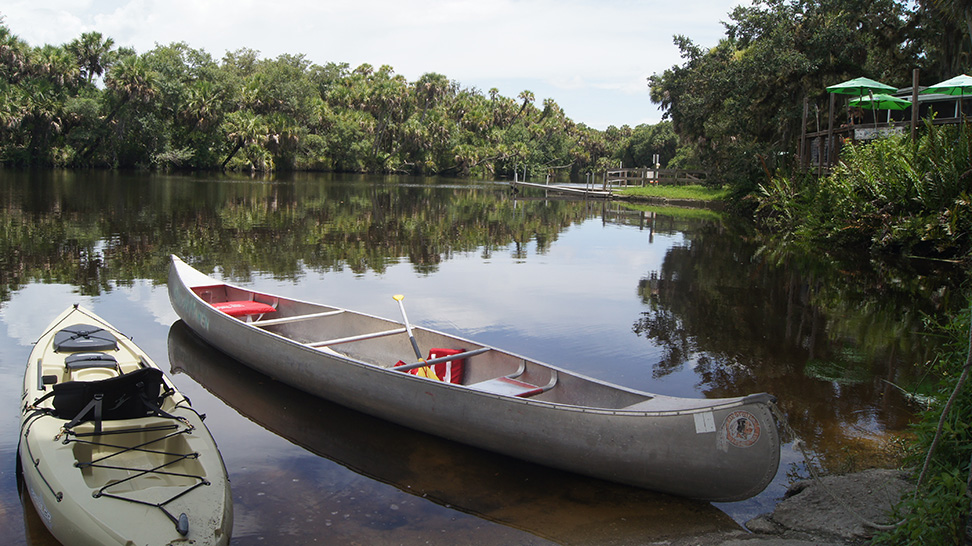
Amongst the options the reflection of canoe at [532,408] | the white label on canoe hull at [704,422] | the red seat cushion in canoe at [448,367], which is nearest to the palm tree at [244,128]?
the reflection of canoe at [532,408]

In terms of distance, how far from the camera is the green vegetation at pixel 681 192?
40.3 metres

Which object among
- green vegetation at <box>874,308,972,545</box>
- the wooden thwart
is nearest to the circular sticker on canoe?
green vegetation at <box>874,308,972,545</box>

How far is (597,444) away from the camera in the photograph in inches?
225

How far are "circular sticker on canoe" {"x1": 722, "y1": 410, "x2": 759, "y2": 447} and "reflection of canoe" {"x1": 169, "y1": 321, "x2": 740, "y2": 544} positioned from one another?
2.33ft

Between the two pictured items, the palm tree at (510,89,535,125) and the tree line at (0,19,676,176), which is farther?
the palm tree at (510,89,535,125)

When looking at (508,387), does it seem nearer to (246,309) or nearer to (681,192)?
(246,309)

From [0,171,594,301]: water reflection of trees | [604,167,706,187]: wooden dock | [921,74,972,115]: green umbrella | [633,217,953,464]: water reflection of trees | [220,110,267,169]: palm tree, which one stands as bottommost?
[633,217,953,464]: water reflection of trees

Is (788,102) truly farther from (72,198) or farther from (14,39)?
(14,39)

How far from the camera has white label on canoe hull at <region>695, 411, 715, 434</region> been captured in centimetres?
529

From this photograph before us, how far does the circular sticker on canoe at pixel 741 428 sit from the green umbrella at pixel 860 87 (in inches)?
769

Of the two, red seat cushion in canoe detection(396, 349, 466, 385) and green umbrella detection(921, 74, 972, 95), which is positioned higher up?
green umbrella detection(921, 74, 972, 95)

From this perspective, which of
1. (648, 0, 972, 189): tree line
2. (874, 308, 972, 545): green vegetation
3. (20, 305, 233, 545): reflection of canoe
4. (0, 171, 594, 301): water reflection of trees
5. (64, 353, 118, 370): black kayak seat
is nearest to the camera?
(874, 308, 972, 545): green vegetation

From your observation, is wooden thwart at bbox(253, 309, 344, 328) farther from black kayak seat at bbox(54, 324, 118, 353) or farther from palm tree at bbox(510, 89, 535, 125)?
palm tree at bbox(510, 89, 535, 125)

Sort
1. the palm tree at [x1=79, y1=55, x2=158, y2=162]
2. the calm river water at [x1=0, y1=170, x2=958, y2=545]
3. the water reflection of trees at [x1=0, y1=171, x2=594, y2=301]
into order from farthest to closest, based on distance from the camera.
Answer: the palm tree at [x1=79, y1=55, x2=158, y2=162] < the water reflection of trees at [x1=0, y1=171, x2=594, y2=301] < the calm river water at [x1=0, y1=170, x2=958, y2=545]
